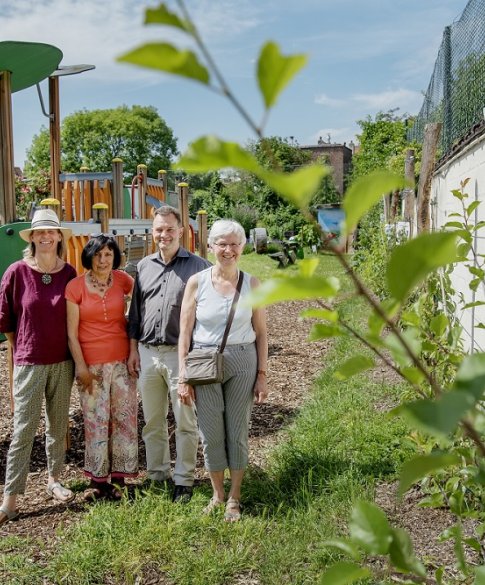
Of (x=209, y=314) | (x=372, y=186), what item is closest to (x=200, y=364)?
(x=209, y=314)

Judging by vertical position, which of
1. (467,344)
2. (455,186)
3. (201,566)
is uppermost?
(455,186)

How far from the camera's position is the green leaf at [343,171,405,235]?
521 mm

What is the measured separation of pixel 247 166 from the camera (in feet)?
1.69

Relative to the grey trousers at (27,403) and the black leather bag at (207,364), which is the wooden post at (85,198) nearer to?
the grey trousers at (27,403)

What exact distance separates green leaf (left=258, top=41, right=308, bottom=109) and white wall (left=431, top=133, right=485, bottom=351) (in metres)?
2.46

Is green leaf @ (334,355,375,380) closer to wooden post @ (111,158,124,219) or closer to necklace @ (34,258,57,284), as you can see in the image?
necklace @ (34,258,57,284)

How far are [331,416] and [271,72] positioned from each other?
16.8 feet

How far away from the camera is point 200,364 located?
3754 mm

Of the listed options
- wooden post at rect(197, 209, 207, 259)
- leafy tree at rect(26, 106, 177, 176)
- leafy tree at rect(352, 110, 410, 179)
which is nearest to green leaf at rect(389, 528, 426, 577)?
wooden post at rect(197, 209, 207, 259)

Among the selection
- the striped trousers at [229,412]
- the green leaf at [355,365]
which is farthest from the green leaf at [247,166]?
the striped trousers at [229,412]

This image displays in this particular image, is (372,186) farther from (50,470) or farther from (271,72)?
(50,470)

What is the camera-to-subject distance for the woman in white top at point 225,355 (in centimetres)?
379

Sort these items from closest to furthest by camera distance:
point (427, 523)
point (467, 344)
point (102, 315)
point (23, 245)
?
point (427, 523) → point (102, 315) → point (467, 344) → point (23, 245)

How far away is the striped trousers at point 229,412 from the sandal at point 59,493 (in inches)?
37.2
